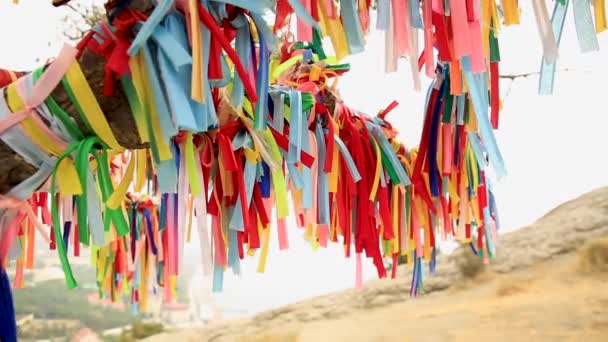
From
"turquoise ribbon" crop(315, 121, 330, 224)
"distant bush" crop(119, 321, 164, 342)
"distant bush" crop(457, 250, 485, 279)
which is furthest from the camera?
"distant bush" crop(119, 321, 164, 342)

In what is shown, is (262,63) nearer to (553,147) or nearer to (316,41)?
(316,41)

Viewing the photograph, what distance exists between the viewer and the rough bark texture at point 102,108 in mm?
412

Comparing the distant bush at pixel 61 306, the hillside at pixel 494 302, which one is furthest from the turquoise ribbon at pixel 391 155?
the distant bush at pixel 61 306

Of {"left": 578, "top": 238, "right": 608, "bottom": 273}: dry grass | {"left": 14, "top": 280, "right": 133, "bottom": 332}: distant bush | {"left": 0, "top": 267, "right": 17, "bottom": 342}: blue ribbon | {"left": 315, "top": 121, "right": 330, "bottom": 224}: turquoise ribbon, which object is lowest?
{"left": 14, "top": 280, "right": 133, "bottom": 332}: distant bush

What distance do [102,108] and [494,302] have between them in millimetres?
1233

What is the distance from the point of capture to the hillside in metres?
1.17

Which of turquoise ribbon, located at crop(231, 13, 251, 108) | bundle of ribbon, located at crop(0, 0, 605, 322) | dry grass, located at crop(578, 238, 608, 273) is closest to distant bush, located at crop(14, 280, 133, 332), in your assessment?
bundle of ribbon, located at crop(0, 0, 605, 322)

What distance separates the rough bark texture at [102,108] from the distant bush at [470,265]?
149 centimetres

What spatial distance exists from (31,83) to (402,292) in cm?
154

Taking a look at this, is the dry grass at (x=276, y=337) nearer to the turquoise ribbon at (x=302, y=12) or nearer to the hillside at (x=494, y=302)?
the hillside at (x=494, y=302)

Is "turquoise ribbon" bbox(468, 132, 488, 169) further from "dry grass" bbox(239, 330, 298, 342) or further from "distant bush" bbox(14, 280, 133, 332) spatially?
"distant bush" bbox(14, 280, 133, 332)

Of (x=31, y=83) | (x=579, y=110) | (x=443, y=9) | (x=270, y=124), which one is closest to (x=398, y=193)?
(x=270, y=124)

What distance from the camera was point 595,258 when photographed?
144 centimetres

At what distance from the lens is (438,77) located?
700mm
